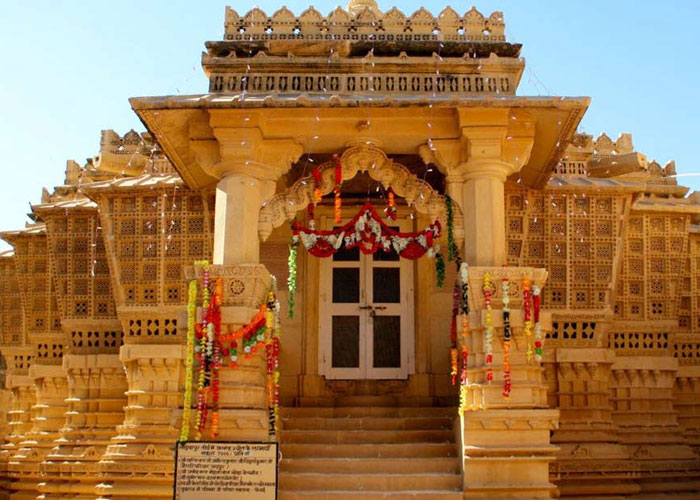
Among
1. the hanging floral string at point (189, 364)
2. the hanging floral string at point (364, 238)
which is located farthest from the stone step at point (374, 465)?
the hanging floral string at point (364, 238)

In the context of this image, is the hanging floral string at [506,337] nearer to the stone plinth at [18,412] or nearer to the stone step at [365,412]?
the stone step at [365,412]

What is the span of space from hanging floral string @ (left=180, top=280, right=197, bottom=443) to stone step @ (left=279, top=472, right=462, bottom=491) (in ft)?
3.84

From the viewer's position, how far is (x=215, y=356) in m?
8.79

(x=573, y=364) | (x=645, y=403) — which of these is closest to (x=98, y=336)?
(x=573, y=364)

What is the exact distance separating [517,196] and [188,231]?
15.3ft

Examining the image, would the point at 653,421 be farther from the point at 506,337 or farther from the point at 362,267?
the point at 362,267

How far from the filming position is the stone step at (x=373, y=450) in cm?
938

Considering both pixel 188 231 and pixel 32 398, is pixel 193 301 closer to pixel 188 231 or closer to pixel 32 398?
pixel 188 231

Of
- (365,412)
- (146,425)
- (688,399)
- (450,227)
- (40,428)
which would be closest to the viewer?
(450,227)

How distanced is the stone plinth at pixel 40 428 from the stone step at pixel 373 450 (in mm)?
4724

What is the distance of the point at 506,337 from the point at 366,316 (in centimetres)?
339

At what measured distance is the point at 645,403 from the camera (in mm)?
11953

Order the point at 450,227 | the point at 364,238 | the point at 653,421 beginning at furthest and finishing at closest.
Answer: the point at 653,421, the point at 364,238, the point at 450,227

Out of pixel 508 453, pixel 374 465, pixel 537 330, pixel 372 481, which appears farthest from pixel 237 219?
pixel 508 453
